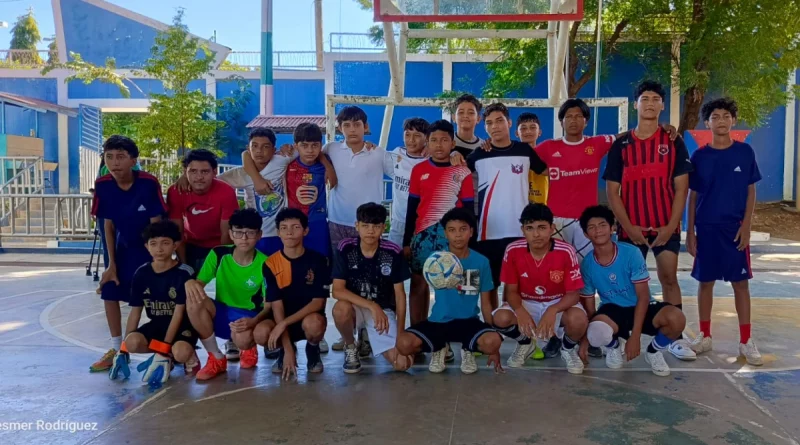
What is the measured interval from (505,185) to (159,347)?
8.40ft

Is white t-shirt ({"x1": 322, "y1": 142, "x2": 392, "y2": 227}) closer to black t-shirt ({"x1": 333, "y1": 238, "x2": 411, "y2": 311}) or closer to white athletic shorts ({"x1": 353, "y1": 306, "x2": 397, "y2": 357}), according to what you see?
black t-shirt ({"x1": 333, "y1": 238, "x2": 411, "y2": 311})

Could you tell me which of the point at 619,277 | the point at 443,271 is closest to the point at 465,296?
the point at 443,271

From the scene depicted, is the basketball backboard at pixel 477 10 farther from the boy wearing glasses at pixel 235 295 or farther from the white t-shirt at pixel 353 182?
the boy wearing glasses at pixel 235 295

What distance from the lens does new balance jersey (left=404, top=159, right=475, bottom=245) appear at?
447 cm

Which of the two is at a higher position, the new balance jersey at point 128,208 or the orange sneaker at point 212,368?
the new balance jersey at point 128,208

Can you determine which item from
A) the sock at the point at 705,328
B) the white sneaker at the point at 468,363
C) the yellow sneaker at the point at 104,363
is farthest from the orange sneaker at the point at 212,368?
the sock at the point at 705,328

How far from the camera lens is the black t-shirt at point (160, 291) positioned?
13.6ft

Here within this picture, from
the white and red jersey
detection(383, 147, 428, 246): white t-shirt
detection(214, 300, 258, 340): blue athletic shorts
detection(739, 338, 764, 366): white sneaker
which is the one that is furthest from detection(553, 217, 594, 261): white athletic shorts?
detection(214, 300, 258, 340): blue athletic shorts

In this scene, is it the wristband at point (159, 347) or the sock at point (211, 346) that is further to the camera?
the sock at point (211, 346)

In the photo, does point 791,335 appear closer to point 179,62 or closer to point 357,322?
point 357,322

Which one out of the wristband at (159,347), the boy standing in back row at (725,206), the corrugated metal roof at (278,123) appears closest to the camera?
the wristband at (159,347)

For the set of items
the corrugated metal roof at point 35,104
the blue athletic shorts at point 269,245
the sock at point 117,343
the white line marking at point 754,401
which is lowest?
the white line marking at point 754,401

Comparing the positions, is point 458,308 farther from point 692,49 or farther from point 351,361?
point 692,49

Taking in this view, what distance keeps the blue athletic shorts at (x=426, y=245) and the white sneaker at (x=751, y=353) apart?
2170 mm
